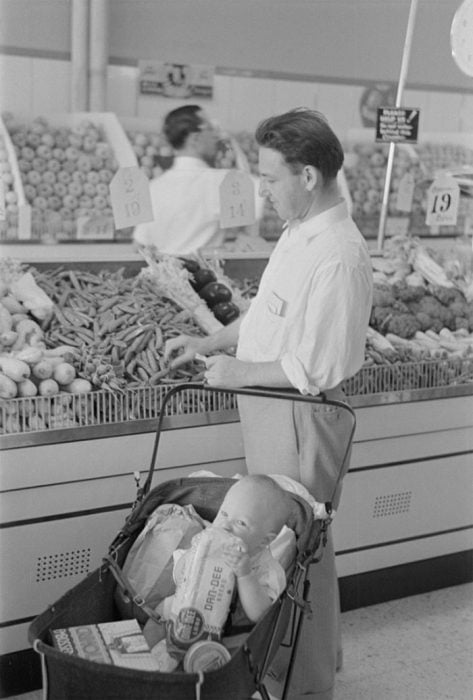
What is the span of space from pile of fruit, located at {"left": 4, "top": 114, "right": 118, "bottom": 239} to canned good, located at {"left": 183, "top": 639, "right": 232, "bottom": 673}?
364 cm

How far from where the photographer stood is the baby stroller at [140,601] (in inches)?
69.3

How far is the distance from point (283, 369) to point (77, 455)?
796 mm

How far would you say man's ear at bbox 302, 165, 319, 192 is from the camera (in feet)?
8.38

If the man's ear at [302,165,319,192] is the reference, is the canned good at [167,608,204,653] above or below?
below

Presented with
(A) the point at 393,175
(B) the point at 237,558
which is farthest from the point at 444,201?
(B) the point at 237,558

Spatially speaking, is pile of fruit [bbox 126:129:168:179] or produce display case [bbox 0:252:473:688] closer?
produce display case [bbox 0:252:473:688]

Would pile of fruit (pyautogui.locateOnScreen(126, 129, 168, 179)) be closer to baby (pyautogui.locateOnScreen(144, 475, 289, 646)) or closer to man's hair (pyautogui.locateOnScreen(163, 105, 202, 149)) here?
man's hair (pyautogui.locateOnScreen(163, 105, 202, 149))

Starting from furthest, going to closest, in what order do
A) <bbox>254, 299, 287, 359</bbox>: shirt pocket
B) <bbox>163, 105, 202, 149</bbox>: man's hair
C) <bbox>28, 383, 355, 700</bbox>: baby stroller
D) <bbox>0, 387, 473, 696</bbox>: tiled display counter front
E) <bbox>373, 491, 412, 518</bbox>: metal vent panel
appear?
<bbox>163, 105, 202, 149</bbox>: man's hair
<bbox>373, 491, 412, 518</bbox>: metal vent panel
<bbox>0, 387, 473, 696</bbox>: tiled display counter front
<bbox>254, 299, 287, 359</bbox>: shirt pocket
<bbox>28, 383, 355, 700</bbox>: baby stroller

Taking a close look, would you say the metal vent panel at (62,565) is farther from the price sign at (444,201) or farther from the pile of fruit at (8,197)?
the price sign at (444,201)

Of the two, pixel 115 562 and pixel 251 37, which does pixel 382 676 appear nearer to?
pixel 115 562

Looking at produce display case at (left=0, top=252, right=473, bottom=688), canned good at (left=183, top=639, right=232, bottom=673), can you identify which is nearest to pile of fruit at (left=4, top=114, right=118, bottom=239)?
produce display case at (left=0, top=252, right=473, bottom=688)

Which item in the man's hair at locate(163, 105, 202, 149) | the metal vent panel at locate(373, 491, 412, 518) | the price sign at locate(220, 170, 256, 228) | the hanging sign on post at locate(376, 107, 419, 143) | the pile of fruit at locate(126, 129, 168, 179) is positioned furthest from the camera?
the man's hair at locate(163, 105, 202, 149)

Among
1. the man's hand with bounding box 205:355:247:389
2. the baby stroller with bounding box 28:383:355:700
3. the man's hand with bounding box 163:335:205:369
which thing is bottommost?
the baby stroller with bounding box 28:383:355:700

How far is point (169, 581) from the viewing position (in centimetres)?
229
